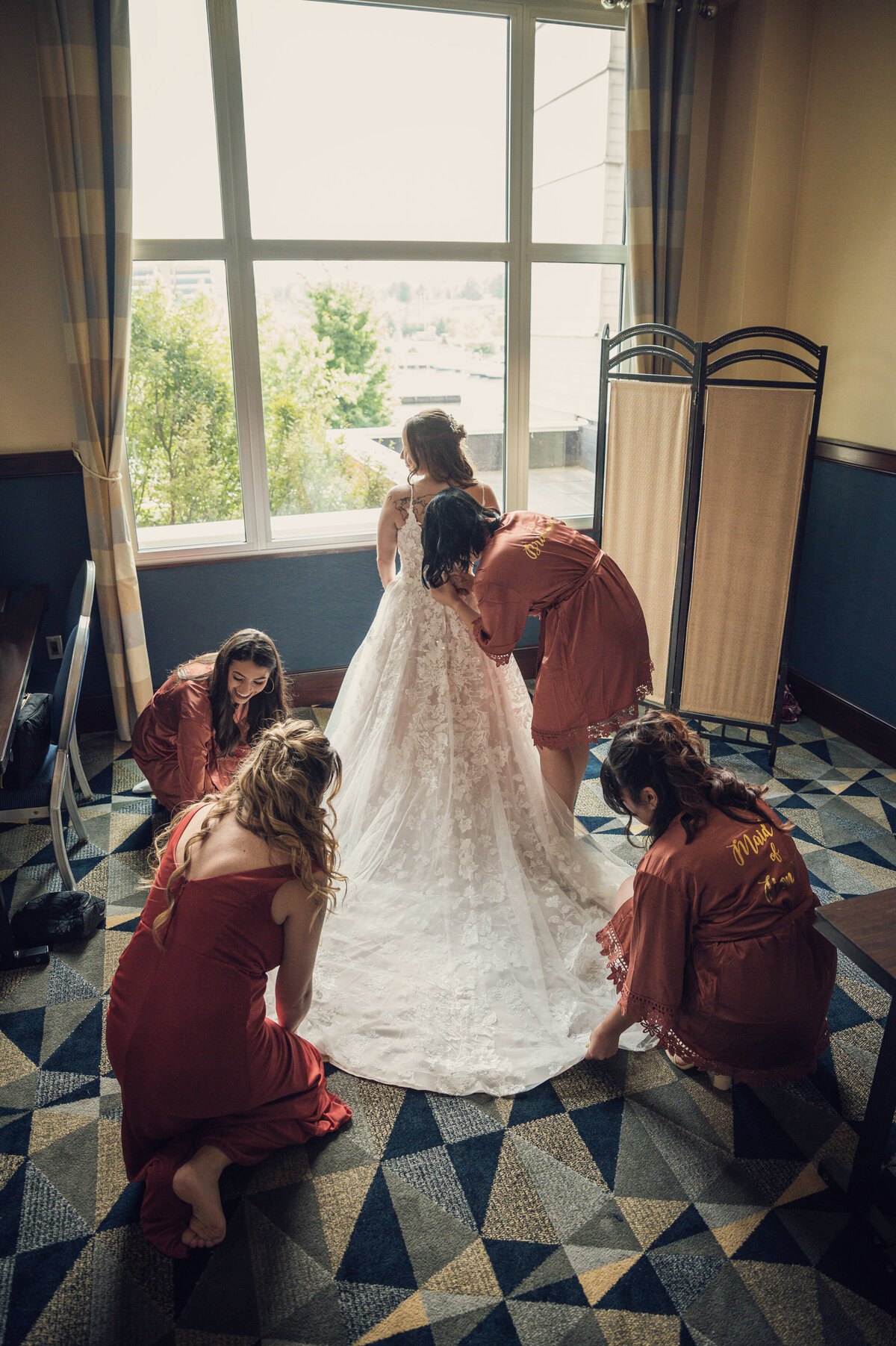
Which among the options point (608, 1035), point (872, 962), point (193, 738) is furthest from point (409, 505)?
point (872, 962)

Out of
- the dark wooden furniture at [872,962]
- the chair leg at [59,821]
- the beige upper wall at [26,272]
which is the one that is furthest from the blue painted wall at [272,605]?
the dark wooden furniture at [872,962]

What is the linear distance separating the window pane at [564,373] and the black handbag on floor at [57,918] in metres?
2.77

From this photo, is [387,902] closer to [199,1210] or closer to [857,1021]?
[199,1210]

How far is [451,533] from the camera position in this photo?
247cm

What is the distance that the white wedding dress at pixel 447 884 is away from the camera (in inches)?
84.0

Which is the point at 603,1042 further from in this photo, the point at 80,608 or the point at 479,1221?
the point at 80,608

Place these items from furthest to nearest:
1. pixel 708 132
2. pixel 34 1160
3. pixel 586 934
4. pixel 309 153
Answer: pixel 708 132
pixel 309 153
pixel 586 934
pixel 34 1160

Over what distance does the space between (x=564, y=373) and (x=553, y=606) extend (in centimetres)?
212

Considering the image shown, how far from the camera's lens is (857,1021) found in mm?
2275

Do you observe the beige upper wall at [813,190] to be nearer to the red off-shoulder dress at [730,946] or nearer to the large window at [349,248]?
the large window at [349,248]

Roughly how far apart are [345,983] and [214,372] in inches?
105

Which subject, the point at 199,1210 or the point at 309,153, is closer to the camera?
the point at 199,1210

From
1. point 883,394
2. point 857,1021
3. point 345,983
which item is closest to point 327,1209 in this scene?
point 345,983

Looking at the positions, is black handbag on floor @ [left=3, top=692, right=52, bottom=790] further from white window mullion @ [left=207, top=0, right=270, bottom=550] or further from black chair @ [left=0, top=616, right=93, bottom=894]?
white window mullion @ [left=207, top=0, right=270, bottom=550]
